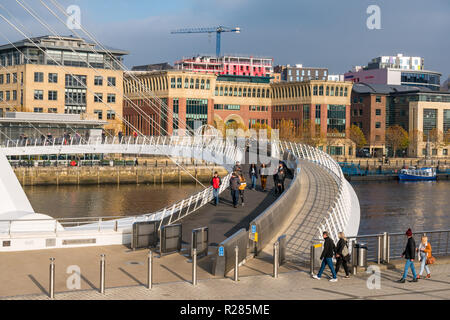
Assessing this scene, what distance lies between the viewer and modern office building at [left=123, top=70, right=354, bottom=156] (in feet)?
349

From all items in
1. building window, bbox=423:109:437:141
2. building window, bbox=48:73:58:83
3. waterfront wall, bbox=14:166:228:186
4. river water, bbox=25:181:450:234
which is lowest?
river water, bbox=25:181:450:234

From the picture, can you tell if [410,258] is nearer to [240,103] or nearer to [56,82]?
[56,82]

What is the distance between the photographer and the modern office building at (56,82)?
3418 inches

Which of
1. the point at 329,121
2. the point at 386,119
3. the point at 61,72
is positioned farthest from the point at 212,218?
the point at 386,119

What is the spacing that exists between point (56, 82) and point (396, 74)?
94.5m

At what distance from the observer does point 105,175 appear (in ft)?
220

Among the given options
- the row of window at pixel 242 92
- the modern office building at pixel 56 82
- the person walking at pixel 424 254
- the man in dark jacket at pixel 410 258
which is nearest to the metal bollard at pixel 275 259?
the man in dark jacket at pixel 410 258

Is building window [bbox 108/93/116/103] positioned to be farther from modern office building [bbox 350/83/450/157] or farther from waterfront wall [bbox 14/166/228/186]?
modern office building [bbox 350/83/450/157]

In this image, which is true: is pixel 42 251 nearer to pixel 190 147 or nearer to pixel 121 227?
pixel 121 227

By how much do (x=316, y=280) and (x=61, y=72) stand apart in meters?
78.2

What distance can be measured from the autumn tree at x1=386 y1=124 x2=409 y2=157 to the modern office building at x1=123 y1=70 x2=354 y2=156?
6366 mm

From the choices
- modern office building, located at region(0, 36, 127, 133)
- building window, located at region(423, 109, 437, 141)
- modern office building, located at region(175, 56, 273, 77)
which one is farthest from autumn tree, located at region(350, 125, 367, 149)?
modern office building, located at region(175, 56, 273, 77)

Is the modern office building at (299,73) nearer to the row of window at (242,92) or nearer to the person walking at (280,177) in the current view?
the row of window at (242,92)

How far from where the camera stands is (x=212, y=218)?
22.3 meters
